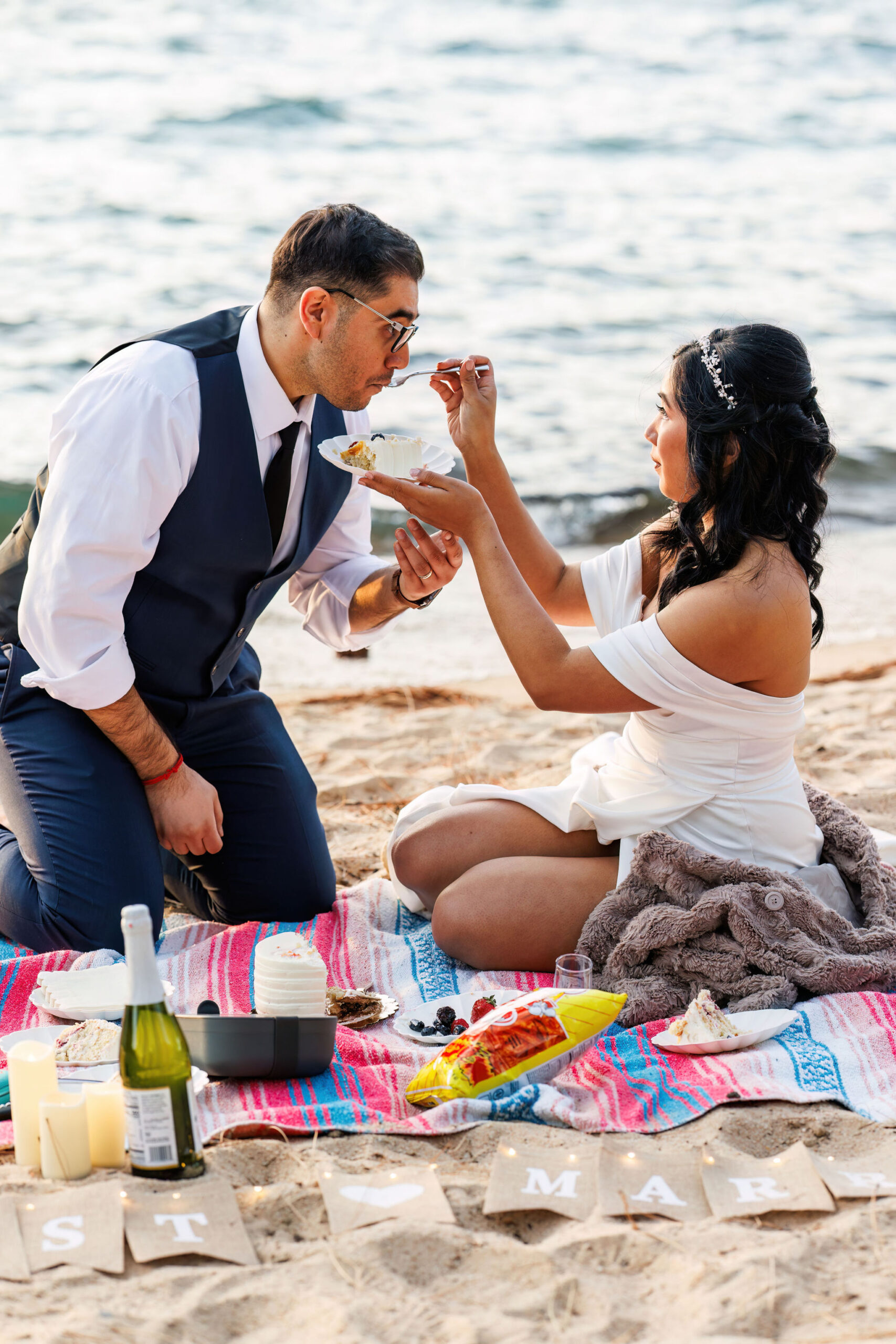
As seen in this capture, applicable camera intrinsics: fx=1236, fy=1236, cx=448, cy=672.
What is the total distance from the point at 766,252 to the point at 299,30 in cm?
1084

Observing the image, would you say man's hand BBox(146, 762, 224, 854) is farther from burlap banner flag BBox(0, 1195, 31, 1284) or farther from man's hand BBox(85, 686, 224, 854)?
burlap banner flag BBox(0, 1195, 31, 1284)

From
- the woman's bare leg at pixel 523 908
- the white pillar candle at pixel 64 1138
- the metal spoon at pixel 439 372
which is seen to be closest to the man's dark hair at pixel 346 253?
the metal spoon at pixel 439 372

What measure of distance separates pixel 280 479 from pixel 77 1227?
2.17 m

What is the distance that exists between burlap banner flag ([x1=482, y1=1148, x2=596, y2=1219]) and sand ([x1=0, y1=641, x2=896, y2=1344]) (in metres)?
0.03

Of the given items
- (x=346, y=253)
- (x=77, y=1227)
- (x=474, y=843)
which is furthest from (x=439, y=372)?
(x=77, y=1227)

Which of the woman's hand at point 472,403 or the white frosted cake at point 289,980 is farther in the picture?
the woman's hand at point 472,403

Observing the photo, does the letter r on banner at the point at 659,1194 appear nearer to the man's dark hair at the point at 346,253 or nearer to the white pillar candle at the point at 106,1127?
the white pillar candle at the point at 106,1127

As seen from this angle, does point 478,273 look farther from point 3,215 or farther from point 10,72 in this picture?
point 10,72

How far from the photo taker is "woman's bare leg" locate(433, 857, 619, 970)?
344 centimetres

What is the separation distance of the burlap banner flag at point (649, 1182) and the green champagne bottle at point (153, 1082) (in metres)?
0.79

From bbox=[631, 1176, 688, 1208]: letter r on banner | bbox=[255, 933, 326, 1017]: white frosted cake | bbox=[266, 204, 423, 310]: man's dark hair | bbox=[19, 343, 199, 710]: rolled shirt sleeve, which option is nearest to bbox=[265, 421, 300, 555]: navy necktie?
bbox=[19, 343, 199, 710]: rolled shirt sleeve

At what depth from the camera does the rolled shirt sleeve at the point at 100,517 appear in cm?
332

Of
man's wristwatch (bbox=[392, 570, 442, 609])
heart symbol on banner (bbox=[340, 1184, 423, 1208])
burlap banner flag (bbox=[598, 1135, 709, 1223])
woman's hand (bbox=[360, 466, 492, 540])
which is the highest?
woman's hand (bbox=[360, 466, 492, 540])

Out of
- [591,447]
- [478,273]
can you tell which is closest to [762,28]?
[478,273]
